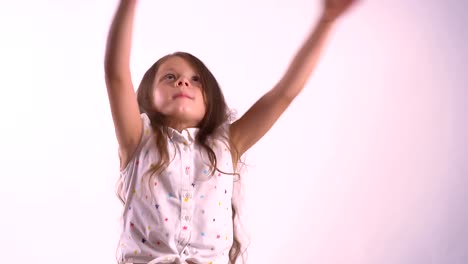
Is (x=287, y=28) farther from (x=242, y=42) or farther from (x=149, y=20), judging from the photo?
(x=149, y=20)

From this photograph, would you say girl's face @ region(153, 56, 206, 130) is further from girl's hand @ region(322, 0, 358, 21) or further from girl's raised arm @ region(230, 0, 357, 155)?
girl's hand @ region(322, 0, 358, 21)

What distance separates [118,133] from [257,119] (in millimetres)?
212

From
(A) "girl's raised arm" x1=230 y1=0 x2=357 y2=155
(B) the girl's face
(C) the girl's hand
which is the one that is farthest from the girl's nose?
(C) the girl's hand

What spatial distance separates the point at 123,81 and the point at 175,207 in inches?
7.2

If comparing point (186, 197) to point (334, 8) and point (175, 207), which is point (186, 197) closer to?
point (175, 207)

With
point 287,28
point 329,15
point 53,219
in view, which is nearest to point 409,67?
point 287,28

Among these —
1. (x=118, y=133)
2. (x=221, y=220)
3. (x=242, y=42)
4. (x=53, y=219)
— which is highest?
(x=242, y=42)

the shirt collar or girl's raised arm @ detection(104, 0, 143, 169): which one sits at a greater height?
girl's raised arm @ detection(104, 0, 143, 169)

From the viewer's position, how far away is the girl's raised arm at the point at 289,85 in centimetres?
98

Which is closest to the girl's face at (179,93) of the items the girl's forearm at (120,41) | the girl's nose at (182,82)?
the girl's nose at (182,82)

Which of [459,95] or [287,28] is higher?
[287,28]

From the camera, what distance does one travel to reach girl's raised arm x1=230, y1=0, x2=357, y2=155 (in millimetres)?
977

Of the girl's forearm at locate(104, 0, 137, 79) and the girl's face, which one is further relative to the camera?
the girl's face

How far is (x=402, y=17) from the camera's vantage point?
1738 mm
